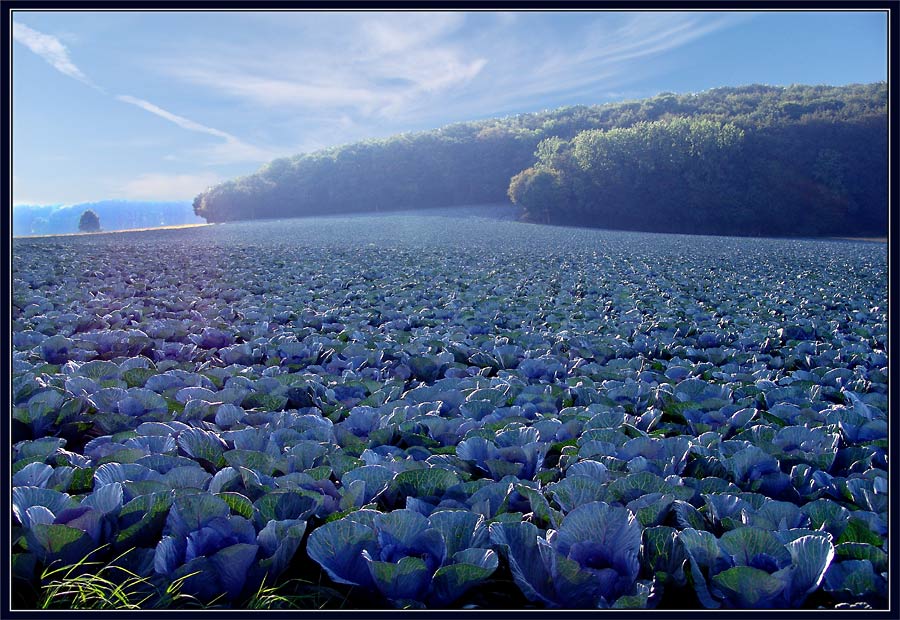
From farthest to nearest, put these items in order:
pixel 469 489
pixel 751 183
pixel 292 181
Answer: pixel 292 181
pixel 751 183
pixel 469 489

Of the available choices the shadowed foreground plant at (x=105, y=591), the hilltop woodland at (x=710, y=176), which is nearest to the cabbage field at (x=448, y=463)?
the shadowed foreground plant at (x=105, y=591)

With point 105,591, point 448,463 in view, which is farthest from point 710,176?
point 105,591

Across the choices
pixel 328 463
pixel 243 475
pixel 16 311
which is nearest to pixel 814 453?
pixel 328 463

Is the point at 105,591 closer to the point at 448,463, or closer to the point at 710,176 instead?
the point at 448,463

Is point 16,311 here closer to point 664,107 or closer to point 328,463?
point 328,463

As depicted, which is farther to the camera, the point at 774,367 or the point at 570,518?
the point at 774,367

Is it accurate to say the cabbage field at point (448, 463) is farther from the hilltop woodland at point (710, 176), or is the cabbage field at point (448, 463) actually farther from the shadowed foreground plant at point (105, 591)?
the hilltop woodland at point (710, 176)
